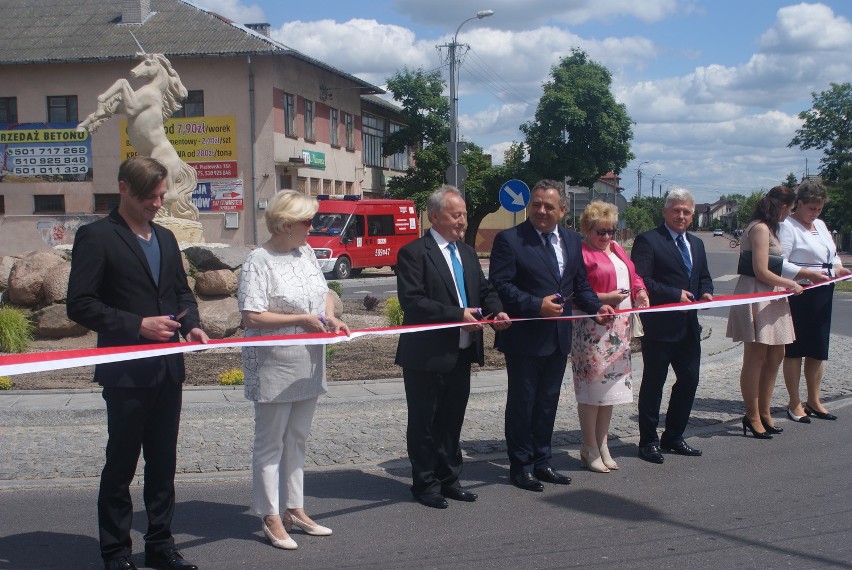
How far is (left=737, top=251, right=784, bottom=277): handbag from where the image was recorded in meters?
7.52

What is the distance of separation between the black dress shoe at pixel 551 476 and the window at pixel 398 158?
4547cm

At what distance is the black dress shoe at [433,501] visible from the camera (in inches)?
223

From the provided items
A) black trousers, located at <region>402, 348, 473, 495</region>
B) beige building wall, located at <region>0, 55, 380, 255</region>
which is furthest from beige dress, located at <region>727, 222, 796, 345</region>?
beige building wall, located at <region>0, 55, 380, 255</region>

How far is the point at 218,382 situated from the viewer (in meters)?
9.45

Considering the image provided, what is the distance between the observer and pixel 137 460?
4.48 metres

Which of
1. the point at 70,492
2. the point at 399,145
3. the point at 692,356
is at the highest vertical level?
the point at 399,145

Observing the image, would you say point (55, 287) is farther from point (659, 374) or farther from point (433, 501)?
point (659, 374)

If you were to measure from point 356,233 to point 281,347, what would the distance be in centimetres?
2700

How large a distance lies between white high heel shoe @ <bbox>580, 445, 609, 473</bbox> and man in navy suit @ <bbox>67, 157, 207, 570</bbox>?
2997 millimetres

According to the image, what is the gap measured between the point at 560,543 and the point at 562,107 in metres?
43.7

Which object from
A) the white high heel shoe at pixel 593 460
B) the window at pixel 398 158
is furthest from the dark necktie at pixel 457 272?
the window at pixel 398 158

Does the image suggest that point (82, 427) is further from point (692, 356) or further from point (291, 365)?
point (692, 356)

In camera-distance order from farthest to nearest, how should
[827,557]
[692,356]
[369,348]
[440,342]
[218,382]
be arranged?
1. [369,348]
2. [218,382]
3. [692,356]
4. [440,342]
5. [827,557]

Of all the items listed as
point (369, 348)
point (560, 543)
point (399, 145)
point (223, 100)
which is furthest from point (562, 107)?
point (560, 543)
